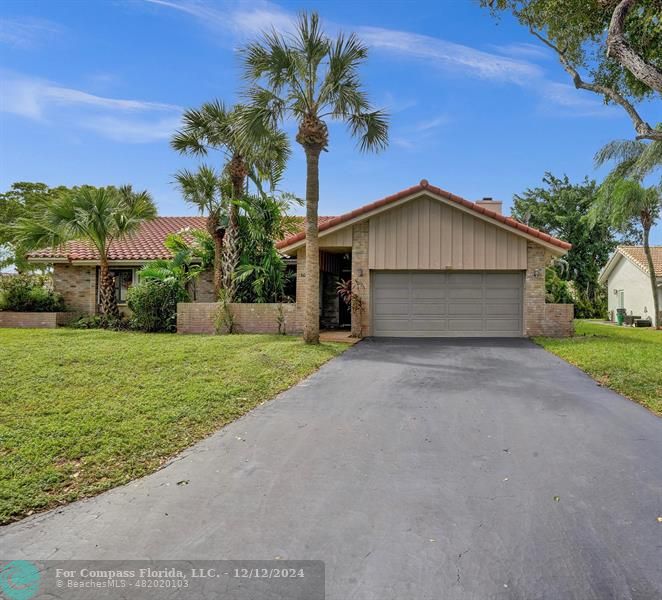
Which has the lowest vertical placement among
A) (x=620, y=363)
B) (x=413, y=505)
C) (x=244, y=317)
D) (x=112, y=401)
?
(x=413, y=505)

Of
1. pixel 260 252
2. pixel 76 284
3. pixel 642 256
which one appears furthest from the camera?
pixel 642 256

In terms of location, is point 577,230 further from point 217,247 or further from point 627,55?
point 627,55

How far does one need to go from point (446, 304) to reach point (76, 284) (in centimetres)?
Result: 1544

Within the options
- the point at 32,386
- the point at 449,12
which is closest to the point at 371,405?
the point at 32,386

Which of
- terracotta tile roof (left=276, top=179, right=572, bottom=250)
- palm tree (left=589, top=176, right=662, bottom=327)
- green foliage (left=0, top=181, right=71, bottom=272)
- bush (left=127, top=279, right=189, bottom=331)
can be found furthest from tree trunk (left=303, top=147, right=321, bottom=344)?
green foliage (left=0, top=181, right=71, bottom=272)

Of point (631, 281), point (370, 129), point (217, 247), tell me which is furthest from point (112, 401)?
point (631, 281)

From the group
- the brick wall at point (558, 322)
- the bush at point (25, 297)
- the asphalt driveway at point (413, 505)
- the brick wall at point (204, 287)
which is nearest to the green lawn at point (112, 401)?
the asphalt driveway at point (413, 505)

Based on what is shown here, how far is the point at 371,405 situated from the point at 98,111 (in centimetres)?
1389

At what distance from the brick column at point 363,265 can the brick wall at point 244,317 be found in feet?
7.10

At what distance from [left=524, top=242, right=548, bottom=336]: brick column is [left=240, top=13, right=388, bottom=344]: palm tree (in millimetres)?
6250

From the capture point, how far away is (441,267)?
49.5ft

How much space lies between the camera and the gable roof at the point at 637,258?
87.6 ft

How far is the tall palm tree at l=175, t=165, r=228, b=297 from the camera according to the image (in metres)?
15.9

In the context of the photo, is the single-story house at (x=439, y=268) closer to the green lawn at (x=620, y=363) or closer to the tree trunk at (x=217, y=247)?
the tree trunk at (x=217, y=247)
